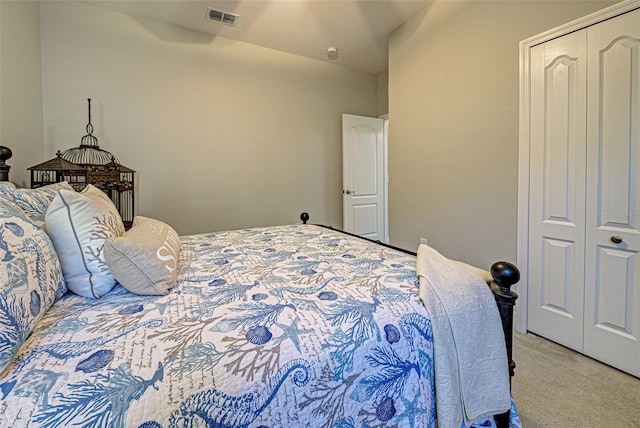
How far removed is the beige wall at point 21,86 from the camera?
2.12 metres

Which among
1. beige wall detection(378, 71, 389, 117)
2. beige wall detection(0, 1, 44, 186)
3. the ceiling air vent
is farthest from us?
beige wall detection(378, 71, 389, 117)

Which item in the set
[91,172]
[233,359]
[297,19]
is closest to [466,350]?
[233,359]

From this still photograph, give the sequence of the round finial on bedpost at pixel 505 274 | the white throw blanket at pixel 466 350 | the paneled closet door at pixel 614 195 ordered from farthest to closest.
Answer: the paneled closet door at pixel 614 195
the round finial on bedpost at pixel 505 274
the white throw blanket at pixel 466 350

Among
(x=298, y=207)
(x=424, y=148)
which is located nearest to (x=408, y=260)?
(x=424, y=148)

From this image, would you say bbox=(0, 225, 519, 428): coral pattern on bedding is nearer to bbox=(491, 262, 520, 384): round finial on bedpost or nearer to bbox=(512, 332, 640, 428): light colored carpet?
bbox=(491, 262, 520, 384): round finial on bedpost

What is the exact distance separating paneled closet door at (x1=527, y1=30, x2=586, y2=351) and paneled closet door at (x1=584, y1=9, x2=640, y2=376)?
0.05 m

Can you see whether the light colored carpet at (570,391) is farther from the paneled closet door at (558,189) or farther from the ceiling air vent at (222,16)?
the ceiling air vent at (222,16)

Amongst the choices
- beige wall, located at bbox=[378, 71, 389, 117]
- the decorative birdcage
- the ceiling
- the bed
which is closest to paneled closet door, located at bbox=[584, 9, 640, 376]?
the bed

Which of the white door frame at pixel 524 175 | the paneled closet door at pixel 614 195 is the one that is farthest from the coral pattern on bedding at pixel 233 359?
the white door frame at pixel 524 175

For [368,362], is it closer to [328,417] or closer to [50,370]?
[328,417]

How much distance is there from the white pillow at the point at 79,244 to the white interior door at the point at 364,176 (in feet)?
11.2

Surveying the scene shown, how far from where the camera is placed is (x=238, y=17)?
303 centimetres

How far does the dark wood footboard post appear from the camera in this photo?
1.04m

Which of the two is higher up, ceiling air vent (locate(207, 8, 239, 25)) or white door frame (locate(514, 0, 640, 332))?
ceiling air vent (locate(207, 8, 239, 25))
